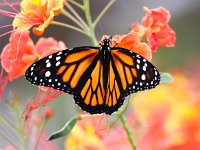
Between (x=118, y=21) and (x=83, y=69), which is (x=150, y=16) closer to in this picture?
(x=83, y=69)

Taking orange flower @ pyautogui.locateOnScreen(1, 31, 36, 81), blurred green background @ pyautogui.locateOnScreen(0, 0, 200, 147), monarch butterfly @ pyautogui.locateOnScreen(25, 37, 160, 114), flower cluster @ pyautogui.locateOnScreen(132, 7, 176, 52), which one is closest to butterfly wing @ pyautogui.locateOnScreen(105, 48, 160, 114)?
monarch butterfly @ pyautogui.locateOnScreen(25, 37, 160, 114)

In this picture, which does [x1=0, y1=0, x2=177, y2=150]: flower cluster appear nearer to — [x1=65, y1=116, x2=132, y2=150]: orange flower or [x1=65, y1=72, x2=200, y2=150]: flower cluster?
[x1=65, y1=72, x2=200, y2=150]: flower cluster

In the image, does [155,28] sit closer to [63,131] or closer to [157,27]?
[157,27]

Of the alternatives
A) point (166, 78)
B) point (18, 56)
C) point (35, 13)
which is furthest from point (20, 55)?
point (166, 78)

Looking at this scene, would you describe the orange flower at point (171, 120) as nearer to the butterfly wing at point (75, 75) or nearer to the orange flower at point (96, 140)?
the orange flower at point (96, 140)

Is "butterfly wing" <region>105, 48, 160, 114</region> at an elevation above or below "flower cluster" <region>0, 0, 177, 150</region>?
below

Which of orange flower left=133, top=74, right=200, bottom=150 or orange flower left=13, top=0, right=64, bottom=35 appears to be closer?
orange flower left=13, top=0, right=64, bottom=35

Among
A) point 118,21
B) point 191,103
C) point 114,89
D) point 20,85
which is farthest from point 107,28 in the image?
point 114,89
